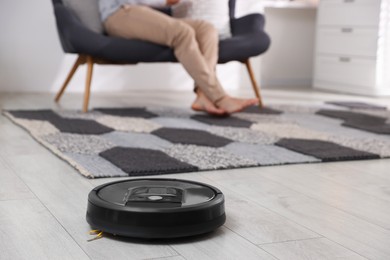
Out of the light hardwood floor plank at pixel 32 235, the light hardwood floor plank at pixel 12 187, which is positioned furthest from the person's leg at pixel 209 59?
the light hardwood floor plank at pixel 32 235

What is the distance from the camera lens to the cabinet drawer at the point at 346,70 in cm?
431

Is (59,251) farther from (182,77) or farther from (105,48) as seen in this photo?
(182,77)

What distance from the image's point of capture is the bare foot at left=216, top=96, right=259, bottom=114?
9.78ft

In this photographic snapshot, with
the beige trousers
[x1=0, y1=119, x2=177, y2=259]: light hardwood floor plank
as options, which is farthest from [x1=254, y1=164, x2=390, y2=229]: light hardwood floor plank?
the beige trousers

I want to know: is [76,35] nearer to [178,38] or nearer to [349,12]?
[178,38]

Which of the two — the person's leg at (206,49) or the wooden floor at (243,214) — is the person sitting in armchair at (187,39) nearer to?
the person's leg at (206,49)

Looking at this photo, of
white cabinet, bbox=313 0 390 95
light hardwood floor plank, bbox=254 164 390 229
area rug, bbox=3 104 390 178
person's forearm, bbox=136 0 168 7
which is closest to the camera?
light hardwood floor plank, bbox=254 164 390 229

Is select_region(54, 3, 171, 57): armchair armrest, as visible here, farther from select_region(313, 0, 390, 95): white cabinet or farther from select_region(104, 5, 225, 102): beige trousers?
select_region(313, 0, 390, 95): white cabinet

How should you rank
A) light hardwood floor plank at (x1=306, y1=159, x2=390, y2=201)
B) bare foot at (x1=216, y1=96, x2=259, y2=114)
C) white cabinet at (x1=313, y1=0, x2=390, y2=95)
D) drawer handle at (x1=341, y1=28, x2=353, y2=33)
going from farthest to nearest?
drawer handle at (x1=341, y1=28, x2=353, y2=33) → white cabinet at (x1=313, y1=0, x2=390, y2=95) → bare foot at (x1=216, y1=96, x2=259, y2=114) → light hardwood floor plank at (x1=306, y1=159, x2=390, y2=201)

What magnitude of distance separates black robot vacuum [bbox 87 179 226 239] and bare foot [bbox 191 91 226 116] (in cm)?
164

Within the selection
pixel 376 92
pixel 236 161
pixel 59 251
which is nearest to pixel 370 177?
pixel 236 161

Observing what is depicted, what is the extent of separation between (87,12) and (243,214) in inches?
84.4

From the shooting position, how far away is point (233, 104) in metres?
3.01

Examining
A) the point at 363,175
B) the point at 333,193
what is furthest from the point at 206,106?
the point at 333,193
